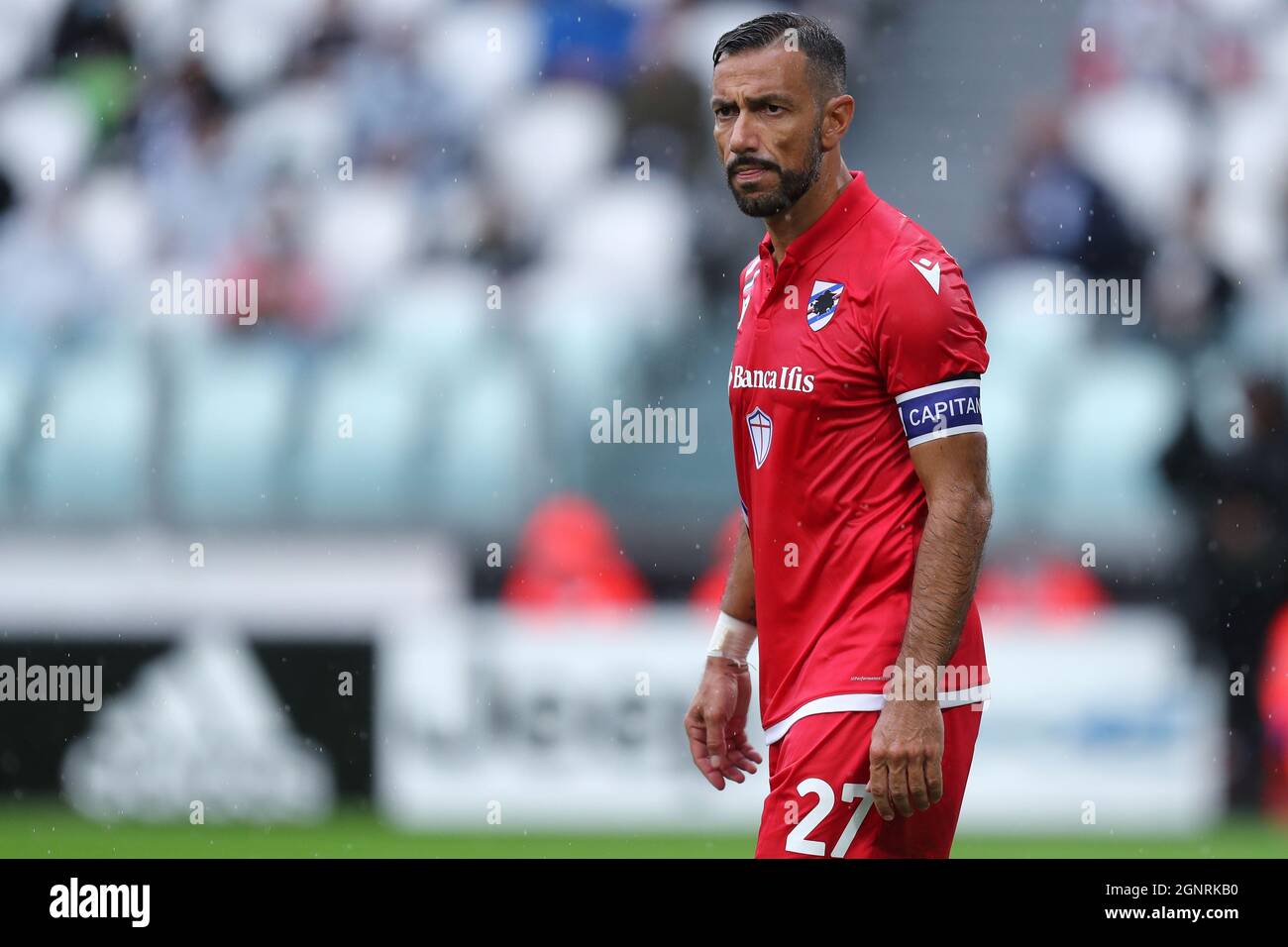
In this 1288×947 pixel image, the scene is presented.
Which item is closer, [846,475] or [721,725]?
[846,475]

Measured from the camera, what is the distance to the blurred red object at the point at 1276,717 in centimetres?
611

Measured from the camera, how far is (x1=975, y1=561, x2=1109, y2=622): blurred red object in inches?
245

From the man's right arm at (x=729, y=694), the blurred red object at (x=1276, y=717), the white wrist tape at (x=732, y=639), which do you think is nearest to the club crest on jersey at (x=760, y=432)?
the man's right arm at (x=729, y=694)

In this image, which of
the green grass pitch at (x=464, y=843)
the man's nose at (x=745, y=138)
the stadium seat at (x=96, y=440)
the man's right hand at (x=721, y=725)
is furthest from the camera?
the stadium seat at (x=96, y=440)

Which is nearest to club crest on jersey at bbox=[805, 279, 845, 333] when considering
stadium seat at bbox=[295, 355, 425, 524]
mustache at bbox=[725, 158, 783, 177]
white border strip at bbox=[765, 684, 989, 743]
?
mustache at bbox=[725, 158, 783, 177]

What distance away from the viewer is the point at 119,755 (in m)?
Answer: 6.22

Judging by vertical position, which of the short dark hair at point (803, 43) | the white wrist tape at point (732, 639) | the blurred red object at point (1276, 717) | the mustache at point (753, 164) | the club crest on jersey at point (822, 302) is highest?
the short dark hair at point (803, 43)

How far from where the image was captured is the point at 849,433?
2842 millimetres

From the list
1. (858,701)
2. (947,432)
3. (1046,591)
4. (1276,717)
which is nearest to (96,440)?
(1046,591)

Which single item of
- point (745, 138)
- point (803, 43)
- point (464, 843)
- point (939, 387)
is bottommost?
point (464, 843)

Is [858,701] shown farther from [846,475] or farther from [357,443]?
[357,443]

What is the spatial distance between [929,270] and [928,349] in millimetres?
158

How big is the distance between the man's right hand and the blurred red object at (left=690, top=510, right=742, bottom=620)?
3001 mm

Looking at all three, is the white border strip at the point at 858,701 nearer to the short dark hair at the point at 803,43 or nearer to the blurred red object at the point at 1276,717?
the short dark hair at the point at 803,43
